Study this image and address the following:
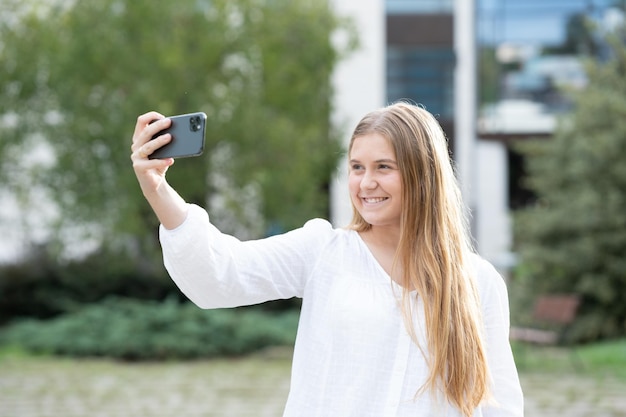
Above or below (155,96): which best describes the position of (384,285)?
below

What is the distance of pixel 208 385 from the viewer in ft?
34.4

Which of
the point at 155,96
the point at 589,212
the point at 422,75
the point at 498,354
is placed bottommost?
the point at 589,212

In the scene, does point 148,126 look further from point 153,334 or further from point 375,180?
point 153,334

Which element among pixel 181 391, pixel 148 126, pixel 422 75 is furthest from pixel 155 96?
pixel 148 126

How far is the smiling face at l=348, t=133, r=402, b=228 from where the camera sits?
2.53 meters

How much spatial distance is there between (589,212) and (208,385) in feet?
20.0

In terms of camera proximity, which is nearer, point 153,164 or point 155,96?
point 153,164

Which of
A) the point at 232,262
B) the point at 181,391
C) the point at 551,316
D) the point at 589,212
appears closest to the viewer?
the point at 232,262

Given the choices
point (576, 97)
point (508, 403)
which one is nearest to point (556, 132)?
point (576, 97)

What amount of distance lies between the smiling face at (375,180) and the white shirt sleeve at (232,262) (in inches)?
5.0

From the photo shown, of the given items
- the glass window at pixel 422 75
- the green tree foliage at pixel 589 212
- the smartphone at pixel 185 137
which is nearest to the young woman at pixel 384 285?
the smartphone at pixel 185 137

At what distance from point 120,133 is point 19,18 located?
9.36 ft

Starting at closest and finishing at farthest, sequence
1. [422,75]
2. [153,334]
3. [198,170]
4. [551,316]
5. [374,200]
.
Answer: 1. [374,200]
2. [551,316]
3. [153,334]
4. [198,170]
5. [422,75]

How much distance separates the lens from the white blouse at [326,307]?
240cm
